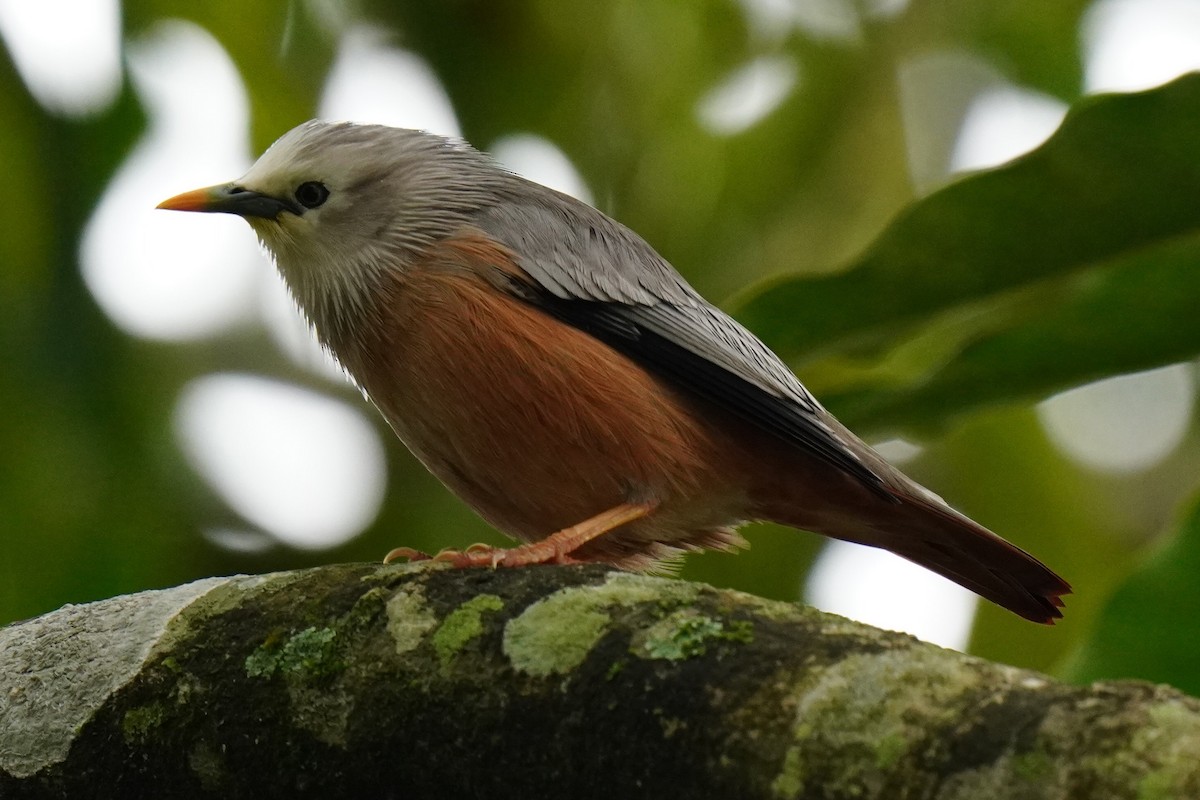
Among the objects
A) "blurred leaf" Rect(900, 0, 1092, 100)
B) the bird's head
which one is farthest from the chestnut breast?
"blurred leaf" Rect(900, 0, 1092, 100)

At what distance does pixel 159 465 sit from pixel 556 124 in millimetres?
2373

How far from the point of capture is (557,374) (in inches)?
150

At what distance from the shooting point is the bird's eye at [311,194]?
4.39 metres

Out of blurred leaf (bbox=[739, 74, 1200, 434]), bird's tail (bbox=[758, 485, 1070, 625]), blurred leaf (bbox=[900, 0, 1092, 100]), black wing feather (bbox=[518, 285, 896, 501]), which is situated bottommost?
bird's tail (bbox=[758, 485, 1070, 625])

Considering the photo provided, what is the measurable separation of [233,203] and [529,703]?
103 inches

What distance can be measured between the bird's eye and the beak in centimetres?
3

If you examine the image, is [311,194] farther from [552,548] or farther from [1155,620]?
[1155,620]

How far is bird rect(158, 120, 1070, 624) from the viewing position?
383cm

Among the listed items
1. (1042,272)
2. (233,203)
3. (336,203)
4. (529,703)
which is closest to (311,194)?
(336,203)

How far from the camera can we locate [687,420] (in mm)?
4023

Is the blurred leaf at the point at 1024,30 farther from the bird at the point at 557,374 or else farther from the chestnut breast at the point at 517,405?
the chestnut breast at the point at 517,405

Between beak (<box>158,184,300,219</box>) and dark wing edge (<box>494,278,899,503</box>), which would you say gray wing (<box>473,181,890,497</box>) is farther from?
beak (<box>158,184,300,219</box>)

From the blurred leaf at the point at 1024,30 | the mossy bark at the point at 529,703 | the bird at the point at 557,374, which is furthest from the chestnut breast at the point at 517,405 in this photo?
the blurred leaf at the point at 1024,30

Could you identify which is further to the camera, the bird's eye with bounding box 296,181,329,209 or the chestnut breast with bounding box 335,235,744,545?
the bird's eye with bounding box 296,181,329,209
